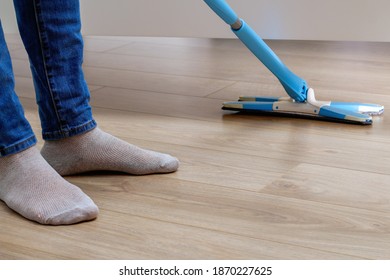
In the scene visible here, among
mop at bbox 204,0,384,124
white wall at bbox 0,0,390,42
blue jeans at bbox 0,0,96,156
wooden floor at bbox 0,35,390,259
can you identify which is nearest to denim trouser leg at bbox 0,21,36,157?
blue jeans at bbox 0,0,96,156

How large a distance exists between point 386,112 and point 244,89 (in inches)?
16.2

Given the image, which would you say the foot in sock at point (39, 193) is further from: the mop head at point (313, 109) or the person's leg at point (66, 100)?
the mop head at point (313, 109)

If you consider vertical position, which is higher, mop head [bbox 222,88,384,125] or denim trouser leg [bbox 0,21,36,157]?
denim trouser leg [bbox 0,21,36,157]

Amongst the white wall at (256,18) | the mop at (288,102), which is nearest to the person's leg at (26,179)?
the mop at (288,102)

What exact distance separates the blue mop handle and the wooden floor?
0.08 metres

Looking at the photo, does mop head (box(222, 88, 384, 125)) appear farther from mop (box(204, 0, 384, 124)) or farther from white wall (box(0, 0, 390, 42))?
white wall (box(0, 0, 390, 42))

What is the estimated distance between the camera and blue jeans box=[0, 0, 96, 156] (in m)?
1.13

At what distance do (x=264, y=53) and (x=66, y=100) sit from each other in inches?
22.7

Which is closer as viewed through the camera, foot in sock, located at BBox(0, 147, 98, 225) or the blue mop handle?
foot in sock, located at BBox(0, 147, 98, 225)

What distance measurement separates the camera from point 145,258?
966mm

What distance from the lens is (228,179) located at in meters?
1.26

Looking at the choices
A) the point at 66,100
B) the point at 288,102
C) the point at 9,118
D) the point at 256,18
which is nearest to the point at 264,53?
the point at 288,102

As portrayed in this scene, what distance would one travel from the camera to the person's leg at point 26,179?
1.09 m
